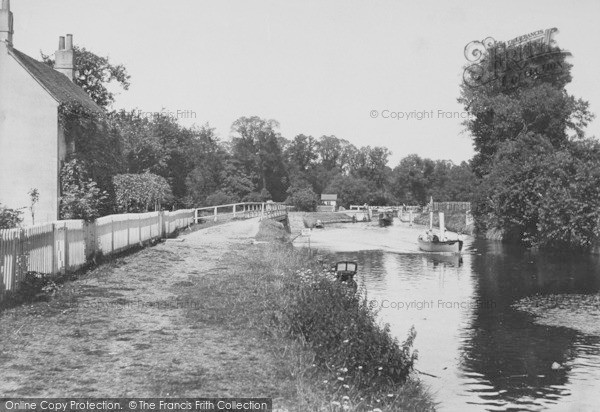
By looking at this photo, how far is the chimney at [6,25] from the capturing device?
78.9 ft

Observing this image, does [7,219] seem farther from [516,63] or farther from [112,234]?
[516,63]

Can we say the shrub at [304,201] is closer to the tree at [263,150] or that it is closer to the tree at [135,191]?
the tree at [263,150]

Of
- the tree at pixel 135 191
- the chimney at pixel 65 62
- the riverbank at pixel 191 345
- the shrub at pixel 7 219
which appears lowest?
the riverbank at pixel 191 345

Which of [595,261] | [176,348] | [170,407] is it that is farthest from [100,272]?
[595,261]

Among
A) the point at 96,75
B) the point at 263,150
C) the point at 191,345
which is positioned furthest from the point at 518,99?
the point at 263,150

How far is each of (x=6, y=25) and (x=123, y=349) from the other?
1992 centimetres

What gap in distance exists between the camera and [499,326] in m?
17.9

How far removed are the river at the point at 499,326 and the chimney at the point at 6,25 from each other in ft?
55.0

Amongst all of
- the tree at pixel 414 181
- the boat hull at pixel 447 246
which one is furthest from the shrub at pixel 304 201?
the boat hull at pixel 447 246

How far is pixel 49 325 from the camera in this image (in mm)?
A: 10062

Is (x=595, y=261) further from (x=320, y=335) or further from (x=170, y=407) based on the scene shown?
(x=170, y=407)

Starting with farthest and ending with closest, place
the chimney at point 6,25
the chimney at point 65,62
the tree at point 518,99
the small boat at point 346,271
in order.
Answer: the tree at point 518,99 → the chimney at point 65,62 → the chimney at point 6,25 → the small boat at point 346,271

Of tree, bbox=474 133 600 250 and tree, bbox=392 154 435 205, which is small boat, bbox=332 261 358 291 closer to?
tree, bbox=474 133 600 250

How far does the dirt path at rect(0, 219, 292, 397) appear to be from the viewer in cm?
718
